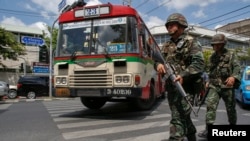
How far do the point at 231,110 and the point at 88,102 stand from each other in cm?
586

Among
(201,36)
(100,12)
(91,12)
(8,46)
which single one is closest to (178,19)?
(100,12)

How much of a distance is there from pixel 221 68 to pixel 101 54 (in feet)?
11.3

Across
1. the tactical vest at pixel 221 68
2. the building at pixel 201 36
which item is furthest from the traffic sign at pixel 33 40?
the building at pixel 201 36

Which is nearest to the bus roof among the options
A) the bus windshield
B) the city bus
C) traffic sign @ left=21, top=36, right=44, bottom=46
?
the city bus

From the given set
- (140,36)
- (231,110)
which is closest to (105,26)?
(140,36)

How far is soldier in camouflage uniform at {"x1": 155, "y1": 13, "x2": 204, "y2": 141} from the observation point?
157 inches

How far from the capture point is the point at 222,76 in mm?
5355

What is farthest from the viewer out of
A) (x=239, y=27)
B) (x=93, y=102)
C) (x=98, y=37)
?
(x=239, y=27)

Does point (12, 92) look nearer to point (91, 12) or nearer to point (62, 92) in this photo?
point (62, 92)

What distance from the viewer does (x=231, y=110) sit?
5.31 meters

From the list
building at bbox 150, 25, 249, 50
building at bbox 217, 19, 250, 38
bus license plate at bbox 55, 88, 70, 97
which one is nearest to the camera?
bus license plate at bbox 55, 88, 70, 97

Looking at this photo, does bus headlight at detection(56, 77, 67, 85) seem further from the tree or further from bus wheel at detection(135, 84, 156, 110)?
the tree

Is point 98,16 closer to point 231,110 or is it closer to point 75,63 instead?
point 75,63

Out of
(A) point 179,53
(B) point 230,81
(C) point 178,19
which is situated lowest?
(B) point 230,81
